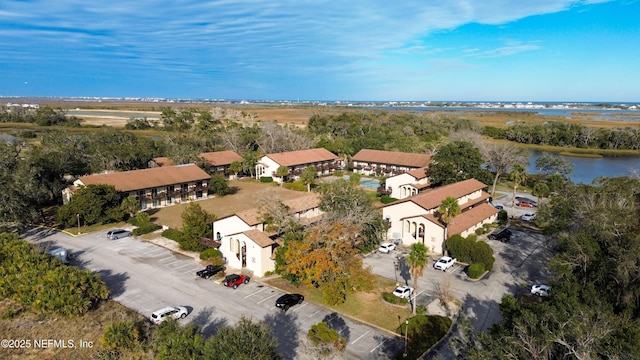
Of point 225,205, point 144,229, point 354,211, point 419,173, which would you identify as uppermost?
point 419,173

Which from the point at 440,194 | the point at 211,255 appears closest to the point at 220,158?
the point at 211,255

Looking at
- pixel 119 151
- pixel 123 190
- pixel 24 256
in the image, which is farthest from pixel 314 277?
pixel 119 151

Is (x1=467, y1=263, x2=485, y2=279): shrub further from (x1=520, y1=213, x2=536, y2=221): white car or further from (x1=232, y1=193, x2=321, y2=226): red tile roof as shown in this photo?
(x1=520, y1=213, x2=536, y2=221): white car

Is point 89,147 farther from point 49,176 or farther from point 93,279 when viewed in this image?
point 93,279

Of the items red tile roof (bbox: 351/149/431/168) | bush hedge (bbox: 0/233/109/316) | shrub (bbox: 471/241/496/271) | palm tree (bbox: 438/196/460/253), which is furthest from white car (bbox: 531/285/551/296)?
red tile roof (bbox: 351/149/431/168)

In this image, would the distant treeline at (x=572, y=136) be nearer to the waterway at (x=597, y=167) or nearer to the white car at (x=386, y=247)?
the waterway at (x=597, y=167)

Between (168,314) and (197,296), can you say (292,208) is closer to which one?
(197,296)
